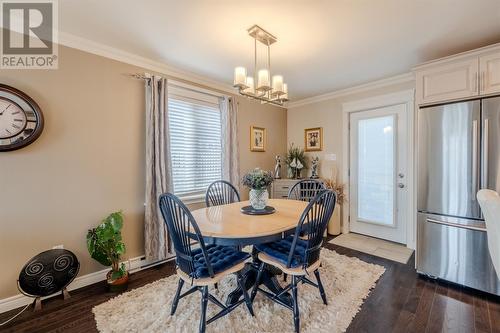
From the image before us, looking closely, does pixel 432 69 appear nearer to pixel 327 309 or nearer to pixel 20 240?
pixel 327 309

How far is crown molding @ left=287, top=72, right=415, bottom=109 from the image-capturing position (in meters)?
3.22

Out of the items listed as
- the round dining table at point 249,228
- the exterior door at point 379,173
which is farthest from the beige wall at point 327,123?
the round dining table at point 249,228

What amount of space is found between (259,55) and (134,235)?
8.47 feet

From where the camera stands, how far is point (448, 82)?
7.68ft

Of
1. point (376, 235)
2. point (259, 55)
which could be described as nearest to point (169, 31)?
point (259, 55)

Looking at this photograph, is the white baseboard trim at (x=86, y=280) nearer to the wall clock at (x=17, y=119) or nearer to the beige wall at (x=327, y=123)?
the wall clock at (x=17, y=119)

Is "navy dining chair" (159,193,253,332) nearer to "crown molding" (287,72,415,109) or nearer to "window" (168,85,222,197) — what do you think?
"window" (168,85,222,197)

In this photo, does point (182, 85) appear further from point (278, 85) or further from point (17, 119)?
point (17, 119)

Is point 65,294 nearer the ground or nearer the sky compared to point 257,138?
nearer the ground

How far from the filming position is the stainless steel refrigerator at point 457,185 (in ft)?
6.93

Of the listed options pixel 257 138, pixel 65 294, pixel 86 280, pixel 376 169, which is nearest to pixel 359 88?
pixel 376 169

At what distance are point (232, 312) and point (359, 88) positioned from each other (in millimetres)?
3646

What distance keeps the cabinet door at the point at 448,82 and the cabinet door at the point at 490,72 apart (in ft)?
0.13

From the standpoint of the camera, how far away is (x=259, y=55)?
2.62m
